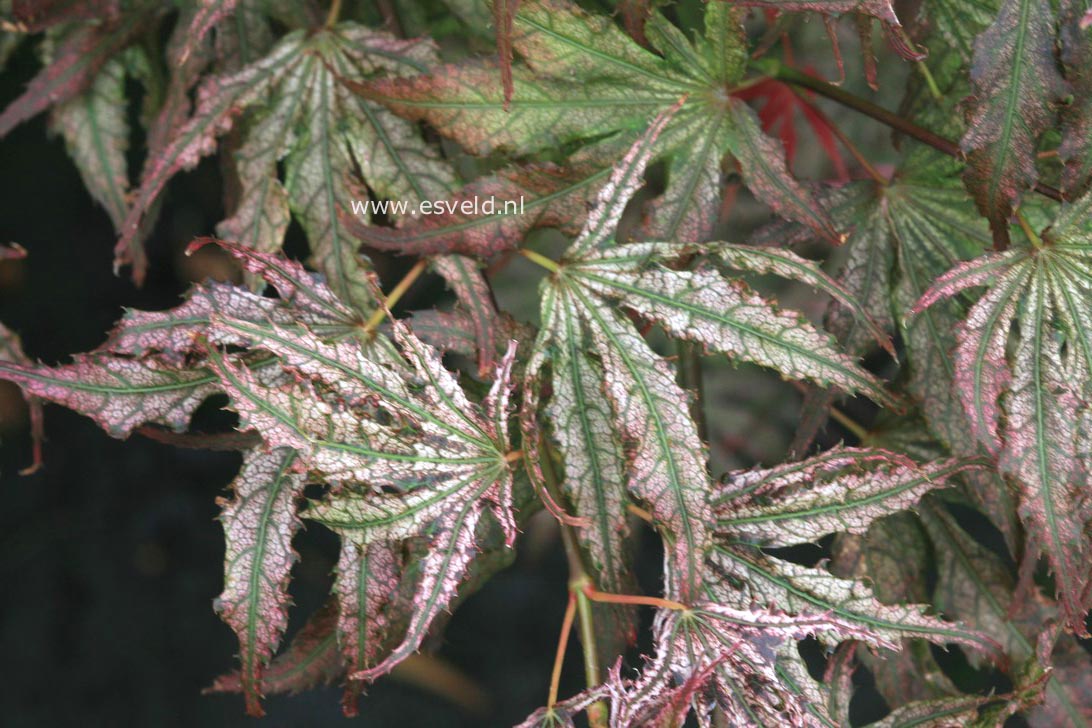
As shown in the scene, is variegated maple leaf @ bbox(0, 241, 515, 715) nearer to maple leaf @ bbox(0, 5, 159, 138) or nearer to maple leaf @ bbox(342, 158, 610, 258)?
maple leaf @ bbox(342, 158, 610, 258)

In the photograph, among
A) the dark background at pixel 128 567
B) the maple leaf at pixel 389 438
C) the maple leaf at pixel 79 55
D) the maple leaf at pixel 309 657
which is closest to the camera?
the maple leaf at pixel 389 438

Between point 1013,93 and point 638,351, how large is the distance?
258 millimetres

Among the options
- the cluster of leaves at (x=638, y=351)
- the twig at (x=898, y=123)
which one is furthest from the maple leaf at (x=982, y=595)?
the twig at (x=898, y=123)

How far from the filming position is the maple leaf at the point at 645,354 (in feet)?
1.78

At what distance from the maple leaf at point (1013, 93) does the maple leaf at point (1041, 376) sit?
5 cm

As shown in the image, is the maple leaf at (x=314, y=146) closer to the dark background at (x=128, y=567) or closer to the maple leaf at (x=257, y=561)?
the maple leaf at (x=257, y=561)

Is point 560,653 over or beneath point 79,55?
beneath

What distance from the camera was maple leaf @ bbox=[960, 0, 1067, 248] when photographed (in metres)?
0.55

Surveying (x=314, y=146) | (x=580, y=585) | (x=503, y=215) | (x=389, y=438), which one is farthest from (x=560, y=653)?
(x=314, y=146)

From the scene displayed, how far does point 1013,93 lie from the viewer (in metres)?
0.55

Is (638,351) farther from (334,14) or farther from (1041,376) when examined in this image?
(334,14)

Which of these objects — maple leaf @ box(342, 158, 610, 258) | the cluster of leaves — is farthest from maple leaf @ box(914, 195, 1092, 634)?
maple leaf @ box(342, 158, 610, 258)

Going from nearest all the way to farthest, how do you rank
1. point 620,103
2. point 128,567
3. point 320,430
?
point 320,430 < point 620,103 < point 128,567

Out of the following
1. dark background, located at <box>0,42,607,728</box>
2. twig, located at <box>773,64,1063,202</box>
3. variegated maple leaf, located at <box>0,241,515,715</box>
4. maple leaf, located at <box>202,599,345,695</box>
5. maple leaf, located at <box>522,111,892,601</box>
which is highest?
twig, located at <box>773,64,1063,202</box>
